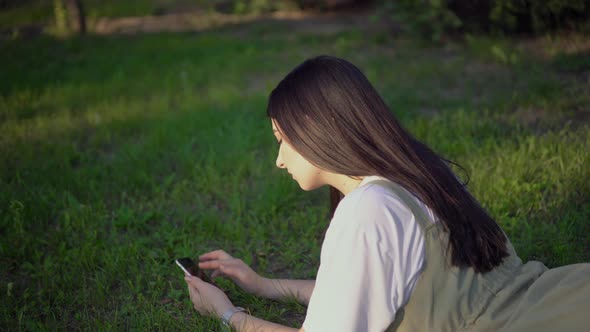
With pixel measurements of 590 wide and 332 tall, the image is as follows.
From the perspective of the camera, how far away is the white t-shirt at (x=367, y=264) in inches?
65.7

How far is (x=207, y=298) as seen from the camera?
2.47 metres

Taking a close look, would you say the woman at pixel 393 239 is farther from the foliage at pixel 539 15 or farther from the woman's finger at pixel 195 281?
the foliage at pixel 539 15

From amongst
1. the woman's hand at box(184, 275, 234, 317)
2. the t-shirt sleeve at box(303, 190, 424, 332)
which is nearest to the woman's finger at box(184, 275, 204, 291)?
the woman's hand at box(184, 275, 234, 317)

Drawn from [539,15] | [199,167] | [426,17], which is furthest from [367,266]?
[539,15]

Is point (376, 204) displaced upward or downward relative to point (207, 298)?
upward

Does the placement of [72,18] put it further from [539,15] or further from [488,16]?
[539,15]

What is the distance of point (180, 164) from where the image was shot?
413 cm

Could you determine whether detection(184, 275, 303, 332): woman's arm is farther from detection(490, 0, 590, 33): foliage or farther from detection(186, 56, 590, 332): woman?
detection(490, 0, 590, 33): foliage

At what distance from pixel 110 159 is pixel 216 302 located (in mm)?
2194

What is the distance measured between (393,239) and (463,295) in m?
0.29

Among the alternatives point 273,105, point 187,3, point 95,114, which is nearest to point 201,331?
point 273,105

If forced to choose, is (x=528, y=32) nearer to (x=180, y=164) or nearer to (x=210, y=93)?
(x=210, y=93)

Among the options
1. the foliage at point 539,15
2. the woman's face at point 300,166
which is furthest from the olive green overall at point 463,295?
the foliage at point 539,15

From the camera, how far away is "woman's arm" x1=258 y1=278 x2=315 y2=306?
106 inches
